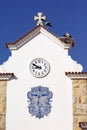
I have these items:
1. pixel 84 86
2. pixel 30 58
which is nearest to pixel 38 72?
pixel 30 58

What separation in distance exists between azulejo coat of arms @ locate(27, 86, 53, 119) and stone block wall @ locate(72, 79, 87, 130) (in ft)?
3.50

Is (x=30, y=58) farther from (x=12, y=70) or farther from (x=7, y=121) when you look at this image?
(x=7, y=121)

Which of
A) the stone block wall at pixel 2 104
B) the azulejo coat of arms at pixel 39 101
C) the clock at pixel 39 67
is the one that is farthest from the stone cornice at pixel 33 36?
the azulejo coat of arms at pixel 39 101

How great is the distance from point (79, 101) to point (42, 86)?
5.62 ft

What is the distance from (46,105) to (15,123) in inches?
59.9

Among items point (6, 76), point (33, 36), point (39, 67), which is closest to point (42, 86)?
point (39, 67)

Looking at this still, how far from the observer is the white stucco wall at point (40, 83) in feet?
67.5

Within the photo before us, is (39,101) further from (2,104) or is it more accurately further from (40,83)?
(2,104)

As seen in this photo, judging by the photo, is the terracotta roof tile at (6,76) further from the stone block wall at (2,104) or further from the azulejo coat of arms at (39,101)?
the azulejo coat of arms at (39,101)

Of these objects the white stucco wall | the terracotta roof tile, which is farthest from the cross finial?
the terracotta roof tile

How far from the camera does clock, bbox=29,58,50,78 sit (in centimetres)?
2112

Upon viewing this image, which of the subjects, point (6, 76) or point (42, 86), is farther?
point (6, 76)

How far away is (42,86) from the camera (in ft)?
68.7

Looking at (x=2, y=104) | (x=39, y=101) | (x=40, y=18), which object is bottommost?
(x=2, y=104)
